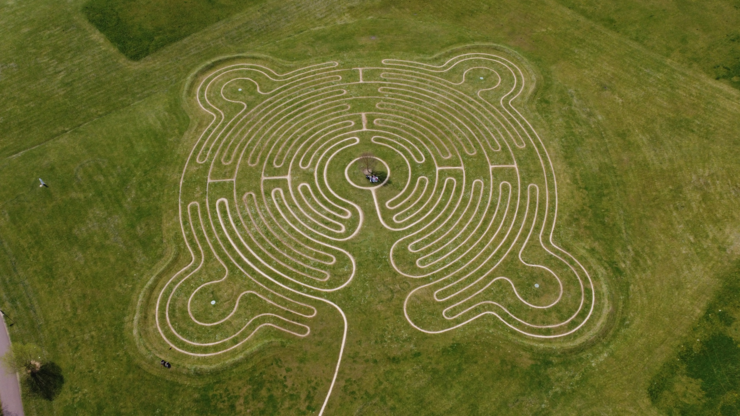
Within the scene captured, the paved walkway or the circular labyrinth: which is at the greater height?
the circular labyrinth

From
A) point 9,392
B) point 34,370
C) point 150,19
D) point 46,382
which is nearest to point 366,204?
point 46,382

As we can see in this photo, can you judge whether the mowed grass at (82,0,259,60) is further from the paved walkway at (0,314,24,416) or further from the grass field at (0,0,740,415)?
the paved walkway at (0,314,24,416)

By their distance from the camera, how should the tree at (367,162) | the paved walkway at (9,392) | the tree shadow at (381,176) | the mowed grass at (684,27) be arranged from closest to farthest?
the paved walkway at (9,392) < the tree shadow at (381,176) < the tree at (367,162) < the mowed grass at (684,27)

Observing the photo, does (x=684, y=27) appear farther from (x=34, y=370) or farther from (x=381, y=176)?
(x=34, y=370)

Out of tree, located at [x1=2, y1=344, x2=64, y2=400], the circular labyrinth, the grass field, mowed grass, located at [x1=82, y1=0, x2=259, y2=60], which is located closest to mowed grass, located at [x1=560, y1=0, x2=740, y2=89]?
the grass field

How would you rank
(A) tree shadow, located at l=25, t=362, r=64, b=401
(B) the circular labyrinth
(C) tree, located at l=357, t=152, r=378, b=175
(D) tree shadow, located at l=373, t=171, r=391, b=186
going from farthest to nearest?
(C) tree, located at l=357, t=152, r=378, b=175
(D) tree shadow, located at l=373, t=171, r=391, b=186
(B) the circular labyrinth
(A) tree shadow, located at l=25, t=362, r=64, b=401

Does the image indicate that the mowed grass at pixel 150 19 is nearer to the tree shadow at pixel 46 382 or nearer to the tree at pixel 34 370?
the tree at pixel 34 370

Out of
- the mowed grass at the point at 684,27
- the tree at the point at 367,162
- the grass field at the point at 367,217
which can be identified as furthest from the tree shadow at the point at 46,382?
the mowed grass at the point at 684,27

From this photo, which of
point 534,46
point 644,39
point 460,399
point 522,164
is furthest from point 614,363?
point 644,39
